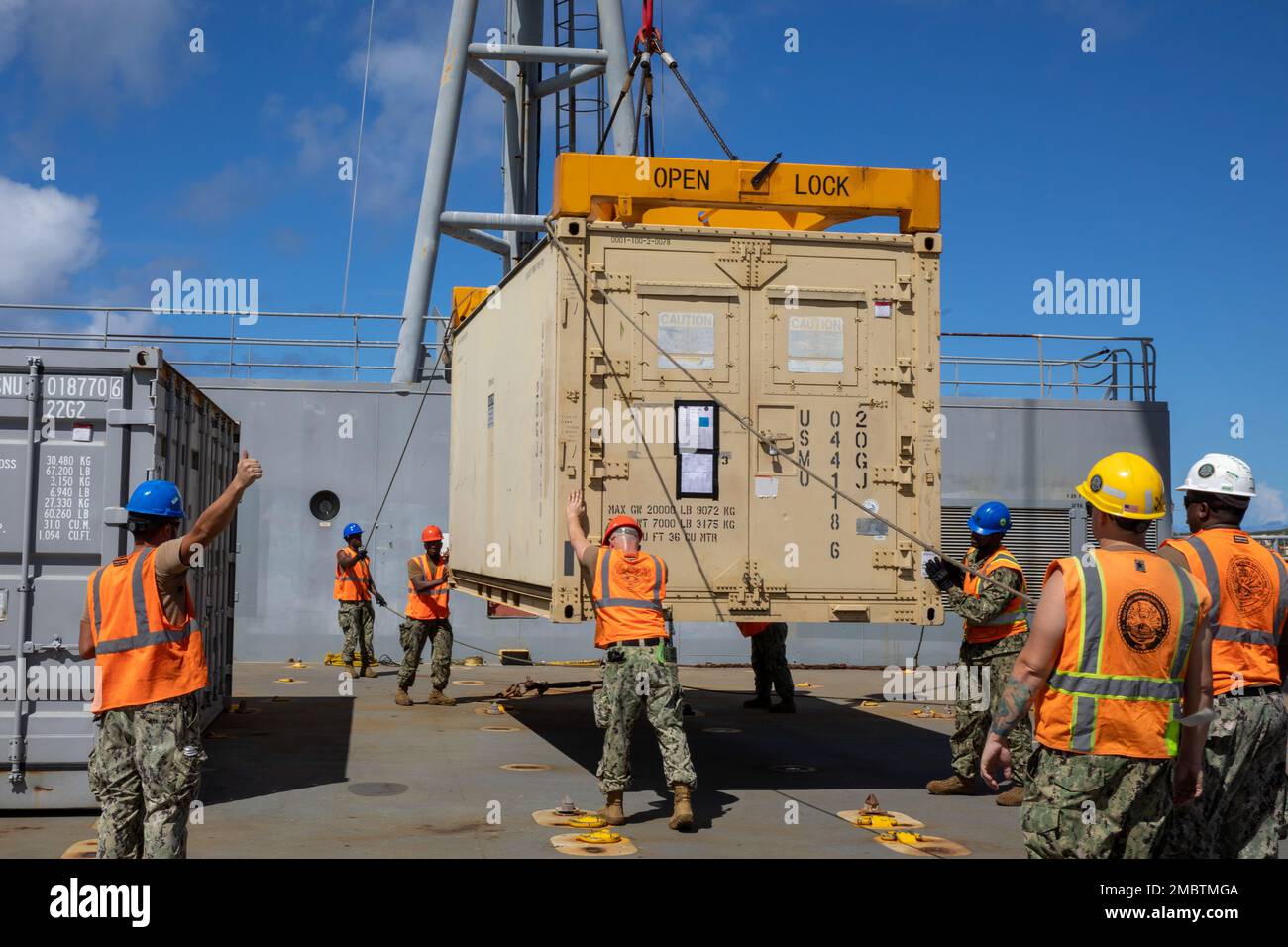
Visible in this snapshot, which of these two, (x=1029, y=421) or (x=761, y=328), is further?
(x=1029, y=421)

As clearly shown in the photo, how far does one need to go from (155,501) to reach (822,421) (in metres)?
4.87

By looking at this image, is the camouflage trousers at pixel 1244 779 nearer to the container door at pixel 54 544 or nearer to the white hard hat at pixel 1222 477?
the white hard hat at pixel 1222 477

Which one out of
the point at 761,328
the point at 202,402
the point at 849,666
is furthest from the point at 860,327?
the point at 849,666

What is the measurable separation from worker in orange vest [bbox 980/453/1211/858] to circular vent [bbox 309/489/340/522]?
1582cm

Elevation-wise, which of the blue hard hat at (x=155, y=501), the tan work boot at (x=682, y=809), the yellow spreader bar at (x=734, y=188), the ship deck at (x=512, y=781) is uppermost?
the yellow spreader bar at (x=734, y=188)

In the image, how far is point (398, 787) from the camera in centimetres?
913

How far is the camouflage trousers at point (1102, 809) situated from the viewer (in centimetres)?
426

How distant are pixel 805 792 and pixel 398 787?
3067 millimetres

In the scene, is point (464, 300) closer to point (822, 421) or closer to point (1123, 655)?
point (822, 421)

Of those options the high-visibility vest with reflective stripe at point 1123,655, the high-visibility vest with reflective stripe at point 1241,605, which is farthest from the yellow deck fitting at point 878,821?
the high-visibility vest with reflective stripe at point 1123,655

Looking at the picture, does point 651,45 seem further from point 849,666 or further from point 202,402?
point 849,666

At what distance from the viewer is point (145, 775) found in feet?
17.3

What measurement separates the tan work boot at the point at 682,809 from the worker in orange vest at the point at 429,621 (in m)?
6.59

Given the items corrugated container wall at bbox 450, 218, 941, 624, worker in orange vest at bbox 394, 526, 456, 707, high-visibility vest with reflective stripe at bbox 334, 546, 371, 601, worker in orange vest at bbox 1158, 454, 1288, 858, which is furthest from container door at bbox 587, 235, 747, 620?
high-visibility vest with reflective stripe at bbox 334, 546, 371, 601
